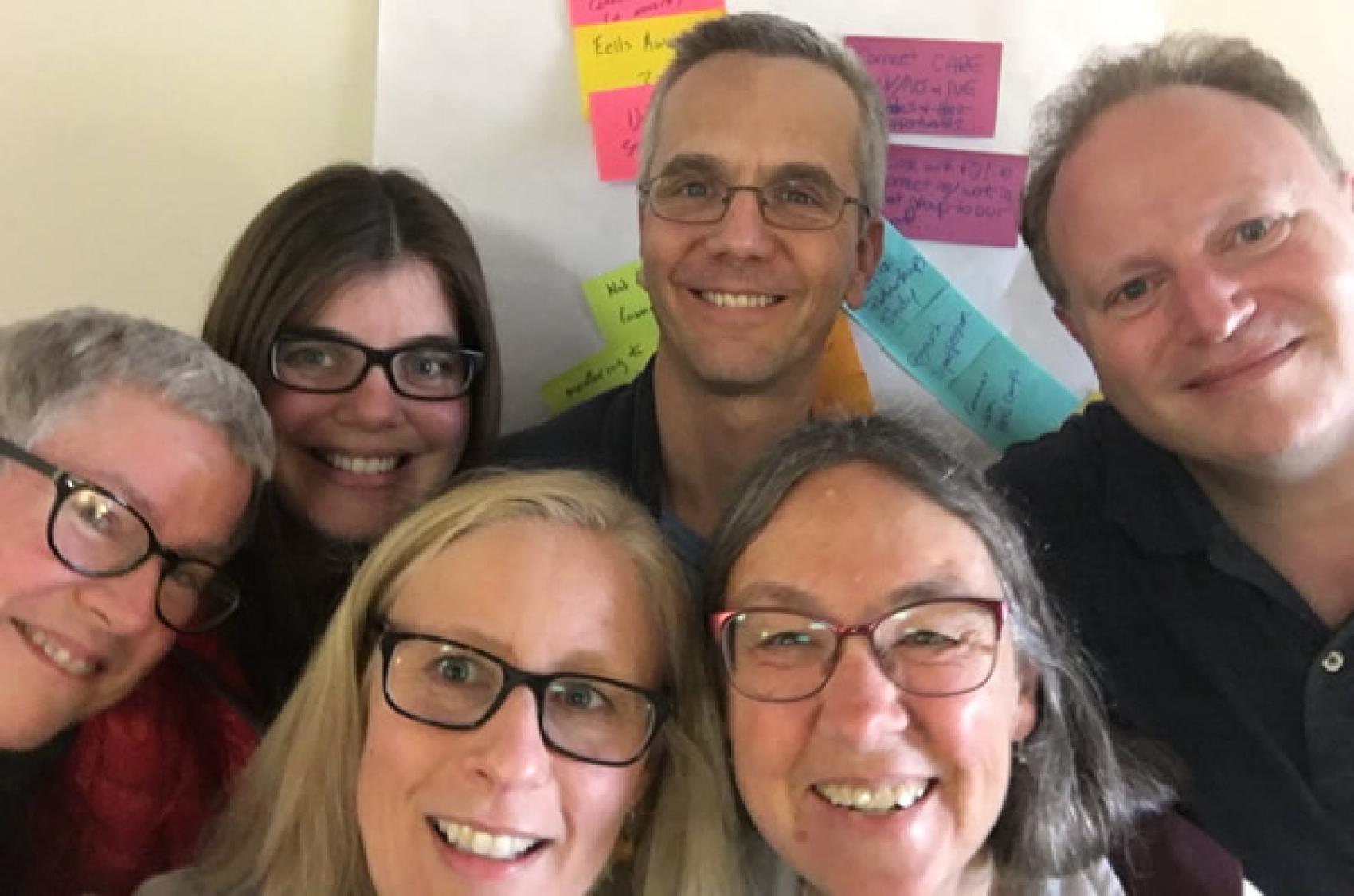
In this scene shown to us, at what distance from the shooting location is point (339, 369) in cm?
145

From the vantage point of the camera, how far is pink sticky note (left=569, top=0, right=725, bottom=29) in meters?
1.72

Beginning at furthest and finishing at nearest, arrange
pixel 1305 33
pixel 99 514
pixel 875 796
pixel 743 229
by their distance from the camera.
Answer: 1. pixel 1305 33
2. pixel 743 229
3. pixel 99 514
4. pixel 875 796

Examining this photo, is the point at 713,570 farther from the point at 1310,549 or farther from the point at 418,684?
the point at 1310,549

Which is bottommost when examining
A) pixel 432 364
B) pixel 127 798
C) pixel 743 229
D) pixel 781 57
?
pixel 127 798

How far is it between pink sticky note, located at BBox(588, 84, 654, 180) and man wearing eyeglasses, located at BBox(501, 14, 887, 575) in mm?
123

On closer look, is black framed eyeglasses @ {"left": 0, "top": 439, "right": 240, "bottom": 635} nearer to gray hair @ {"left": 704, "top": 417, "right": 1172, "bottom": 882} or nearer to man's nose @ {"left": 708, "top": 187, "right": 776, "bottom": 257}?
gray hair @ {"left": 704, "top": 417, "right": 1172, "bottom": 882}

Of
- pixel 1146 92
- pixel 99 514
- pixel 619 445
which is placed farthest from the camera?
pixel 619 445

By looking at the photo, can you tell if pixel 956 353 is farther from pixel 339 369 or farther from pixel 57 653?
pixel 57 653

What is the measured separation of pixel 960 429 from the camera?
178 cm

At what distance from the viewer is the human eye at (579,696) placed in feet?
3.41

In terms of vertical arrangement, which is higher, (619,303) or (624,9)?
(624,9)

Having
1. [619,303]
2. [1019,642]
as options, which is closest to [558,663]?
[1019,642]

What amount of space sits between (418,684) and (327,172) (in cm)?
80

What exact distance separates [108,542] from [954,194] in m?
1.35
